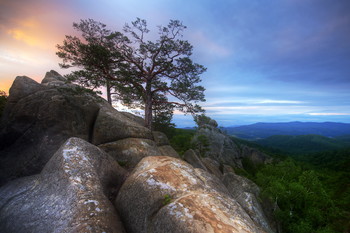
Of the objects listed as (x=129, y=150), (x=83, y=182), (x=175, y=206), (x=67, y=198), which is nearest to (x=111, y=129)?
(x=129, y=150)

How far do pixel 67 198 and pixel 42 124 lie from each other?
858 cm

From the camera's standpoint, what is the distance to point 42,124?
12258 millimetres

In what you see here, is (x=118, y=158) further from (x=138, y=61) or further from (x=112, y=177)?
(x=138, y=61)

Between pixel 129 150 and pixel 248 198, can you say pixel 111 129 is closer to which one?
pixel 129 150

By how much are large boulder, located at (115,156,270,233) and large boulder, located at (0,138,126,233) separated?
878mm

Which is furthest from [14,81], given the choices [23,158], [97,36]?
[97,36]

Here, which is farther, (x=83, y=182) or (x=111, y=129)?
(x=111, y=129)

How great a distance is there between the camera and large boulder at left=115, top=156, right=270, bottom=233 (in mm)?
5473

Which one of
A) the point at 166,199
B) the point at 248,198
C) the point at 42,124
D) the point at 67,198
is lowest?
the point at 248,198

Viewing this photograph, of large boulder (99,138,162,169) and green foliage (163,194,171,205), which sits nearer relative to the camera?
green foliage (163,194,171,205)

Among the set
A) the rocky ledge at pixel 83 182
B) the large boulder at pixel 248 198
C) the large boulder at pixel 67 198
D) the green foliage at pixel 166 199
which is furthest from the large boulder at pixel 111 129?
the large boulder at pixel 248 198

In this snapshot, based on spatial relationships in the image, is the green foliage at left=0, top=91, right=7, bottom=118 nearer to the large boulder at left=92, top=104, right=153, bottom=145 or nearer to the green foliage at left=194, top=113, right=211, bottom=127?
Result: the large boulder at left=92, top=104, right=153, bottom=145

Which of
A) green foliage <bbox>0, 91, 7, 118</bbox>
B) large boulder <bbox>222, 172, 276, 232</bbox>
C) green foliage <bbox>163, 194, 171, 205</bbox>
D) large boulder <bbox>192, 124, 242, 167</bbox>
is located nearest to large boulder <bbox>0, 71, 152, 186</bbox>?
green foliage <bbox>0, 91, 7, 118</bbox>

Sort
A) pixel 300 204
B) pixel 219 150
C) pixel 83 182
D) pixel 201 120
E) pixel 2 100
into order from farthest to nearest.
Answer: pixel 219 150 → pixel 300 204 → pixel 201 120 → pixel 2 100 → pixel 83 182
